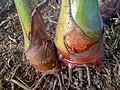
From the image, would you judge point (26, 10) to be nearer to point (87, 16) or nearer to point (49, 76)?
point (87, 16)

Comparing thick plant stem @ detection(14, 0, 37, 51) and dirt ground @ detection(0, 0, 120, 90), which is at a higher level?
thick plant stem @ detection(14, 0, 37, 51)

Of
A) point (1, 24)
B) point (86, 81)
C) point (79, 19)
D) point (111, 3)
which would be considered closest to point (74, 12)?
point (79, 19)

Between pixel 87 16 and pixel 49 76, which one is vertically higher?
pixel 87 16

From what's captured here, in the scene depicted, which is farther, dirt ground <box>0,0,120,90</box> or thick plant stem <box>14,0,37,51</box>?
dirt ground <box>0,0,120,90</box>

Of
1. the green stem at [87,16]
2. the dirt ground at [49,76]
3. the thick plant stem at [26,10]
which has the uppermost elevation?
the thick plant stem at [26,10]

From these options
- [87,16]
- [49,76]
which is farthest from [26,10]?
[49,76]

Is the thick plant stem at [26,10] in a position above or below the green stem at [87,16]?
above

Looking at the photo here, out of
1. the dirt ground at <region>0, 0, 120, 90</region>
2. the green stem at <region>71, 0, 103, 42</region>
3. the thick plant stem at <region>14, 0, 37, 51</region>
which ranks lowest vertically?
the dirt ground at <region>0, 0, 120, 90</region>

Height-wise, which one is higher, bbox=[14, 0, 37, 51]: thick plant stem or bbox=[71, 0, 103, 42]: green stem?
bbox=[14, 0, 37, 51]: thick plant stem
